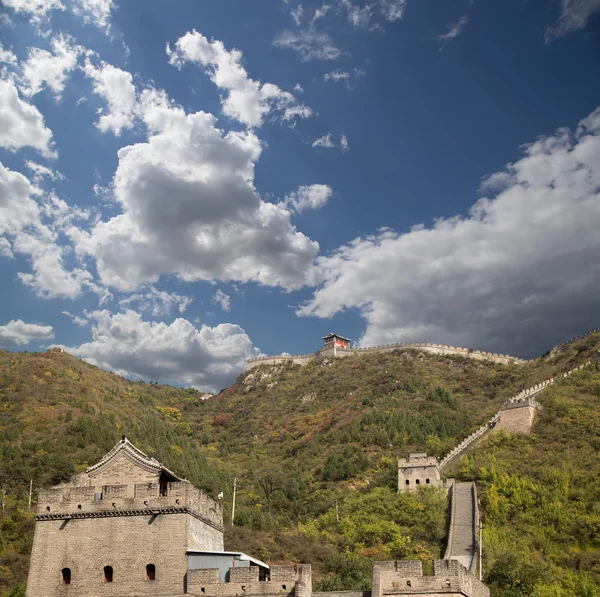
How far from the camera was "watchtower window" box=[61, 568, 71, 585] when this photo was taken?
28688 millimetres

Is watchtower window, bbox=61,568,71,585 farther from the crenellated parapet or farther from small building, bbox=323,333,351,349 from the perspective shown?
small building, bbox=323,333,351,349

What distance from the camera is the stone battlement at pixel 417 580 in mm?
28953

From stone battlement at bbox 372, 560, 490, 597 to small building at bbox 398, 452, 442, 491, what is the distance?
3278 cm

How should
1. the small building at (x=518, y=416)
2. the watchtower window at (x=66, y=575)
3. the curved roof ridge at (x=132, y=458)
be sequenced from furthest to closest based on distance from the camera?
the small building at (x=518, y=416) < the curved roof ridge at (x=132, y=458) < the watchtower window at (x=66, y=575)

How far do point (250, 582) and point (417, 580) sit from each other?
6.81m

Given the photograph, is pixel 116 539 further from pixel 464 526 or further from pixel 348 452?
pixel 348 452

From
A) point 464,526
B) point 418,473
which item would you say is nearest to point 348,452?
point 418,473

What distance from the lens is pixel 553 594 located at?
3959 cm

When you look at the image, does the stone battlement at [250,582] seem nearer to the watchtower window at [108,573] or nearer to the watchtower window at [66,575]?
the watchtower window at [108,573]

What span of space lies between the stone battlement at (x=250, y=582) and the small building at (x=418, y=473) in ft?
119

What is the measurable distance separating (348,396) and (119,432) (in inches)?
1431

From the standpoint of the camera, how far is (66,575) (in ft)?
94.5

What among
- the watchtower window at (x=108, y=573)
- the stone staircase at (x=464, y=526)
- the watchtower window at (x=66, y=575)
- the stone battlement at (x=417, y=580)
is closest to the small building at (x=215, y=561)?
the watchtower window at (x=108, y=573)

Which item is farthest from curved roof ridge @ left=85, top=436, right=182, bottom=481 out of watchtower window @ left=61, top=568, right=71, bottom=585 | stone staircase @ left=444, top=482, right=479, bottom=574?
stone staircase @ left=444, top=482, right=479, bottom=574
